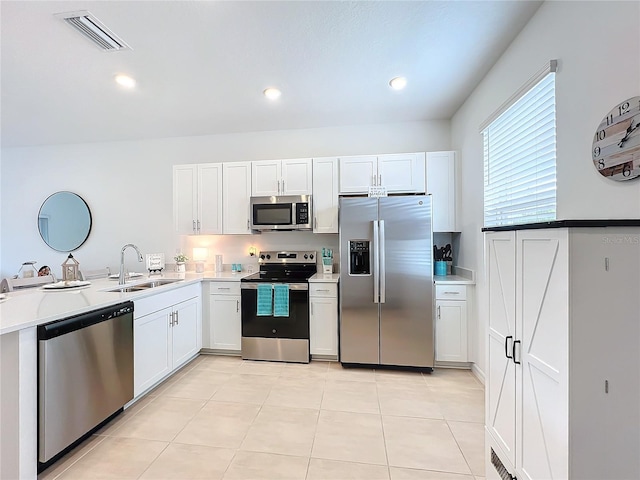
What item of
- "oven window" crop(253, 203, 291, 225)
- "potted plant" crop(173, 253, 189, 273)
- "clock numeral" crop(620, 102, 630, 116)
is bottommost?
"potted plant" crop(173, 253, 189, 273)

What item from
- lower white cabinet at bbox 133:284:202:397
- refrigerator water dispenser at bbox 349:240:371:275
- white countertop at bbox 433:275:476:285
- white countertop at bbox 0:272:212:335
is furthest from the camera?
refrigerator water dispenser at bbox 349:240:371:275

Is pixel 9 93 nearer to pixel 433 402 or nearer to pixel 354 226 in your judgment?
pixel 354 226

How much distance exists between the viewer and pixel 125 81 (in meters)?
2.65

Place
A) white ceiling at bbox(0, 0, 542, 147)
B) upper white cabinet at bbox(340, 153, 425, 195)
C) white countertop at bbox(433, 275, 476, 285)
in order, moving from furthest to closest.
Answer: upper white cabinet at bbox(340, 153, 425, 195) < white countertop at bbox(433, 275, 476, 285) < white ceiling at bbox(0, 0, 542, 147)

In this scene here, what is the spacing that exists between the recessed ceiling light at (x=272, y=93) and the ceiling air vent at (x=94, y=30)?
115 centimetres

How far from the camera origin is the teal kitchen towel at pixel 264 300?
3.21 m

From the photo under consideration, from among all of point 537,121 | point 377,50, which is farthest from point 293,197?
point 537,121

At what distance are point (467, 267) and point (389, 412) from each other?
1707mm

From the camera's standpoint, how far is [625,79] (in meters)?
1.25

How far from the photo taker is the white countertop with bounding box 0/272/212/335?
1.58m

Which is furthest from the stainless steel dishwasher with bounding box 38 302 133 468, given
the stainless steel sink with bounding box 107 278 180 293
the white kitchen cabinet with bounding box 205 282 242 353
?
the white kitchen cabinet with bounding box 205 282 242 353

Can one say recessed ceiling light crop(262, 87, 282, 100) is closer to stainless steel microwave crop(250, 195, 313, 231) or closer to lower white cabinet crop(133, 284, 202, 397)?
stainless steel microwave crop(250, 195, 313, 231)

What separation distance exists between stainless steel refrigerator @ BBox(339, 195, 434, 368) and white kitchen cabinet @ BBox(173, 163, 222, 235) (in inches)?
67.9

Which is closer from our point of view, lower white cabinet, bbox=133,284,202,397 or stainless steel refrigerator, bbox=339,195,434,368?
lower white cabinet, bbox=133,284,202,397
